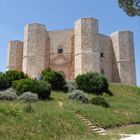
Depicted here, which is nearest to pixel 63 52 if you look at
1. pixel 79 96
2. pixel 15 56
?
pixel 15 56

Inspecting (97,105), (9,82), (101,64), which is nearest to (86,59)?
(101,64)

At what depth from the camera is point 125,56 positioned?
51906mm

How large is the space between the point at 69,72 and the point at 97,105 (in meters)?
26.3

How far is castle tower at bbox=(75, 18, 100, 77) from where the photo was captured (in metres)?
47.8

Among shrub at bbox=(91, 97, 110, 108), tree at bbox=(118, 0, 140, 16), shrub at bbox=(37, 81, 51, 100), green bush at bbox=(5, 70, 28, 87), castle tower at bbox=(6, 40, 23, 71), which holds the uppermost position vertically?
castle tower at bbox=(6, 40, 23, 71)

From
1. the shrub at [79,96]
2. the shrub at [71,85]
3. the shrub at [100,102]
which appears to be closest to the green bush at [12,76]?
the shrub at [71,85]

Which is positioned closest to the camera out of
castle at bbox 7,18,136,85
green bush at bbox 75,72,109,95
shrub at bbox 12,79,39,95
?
shrub at bbox 12,79,39,95

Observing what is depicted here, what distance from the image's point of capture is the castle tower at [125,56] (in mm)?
51125

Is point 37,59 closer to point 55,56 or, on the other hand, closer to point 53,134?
point 55,56

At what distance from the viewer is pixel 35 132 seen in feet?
49.6

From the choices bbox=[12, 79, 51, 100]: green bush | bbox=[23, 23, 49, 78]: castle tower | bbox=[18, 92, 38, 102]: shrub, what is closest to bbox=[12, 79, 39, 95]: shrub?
bbox=[12, 79, 51, 100]: green bush

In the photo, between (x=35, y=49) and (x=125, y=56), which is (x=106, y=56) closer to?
(x=125, y=56)

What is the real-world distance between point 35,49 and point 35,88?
23745 mm

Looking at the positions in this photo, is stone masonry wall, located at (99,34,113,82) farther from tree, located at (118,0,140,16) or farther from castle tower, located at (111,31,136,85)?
tree, located at (118,0,140,16)
